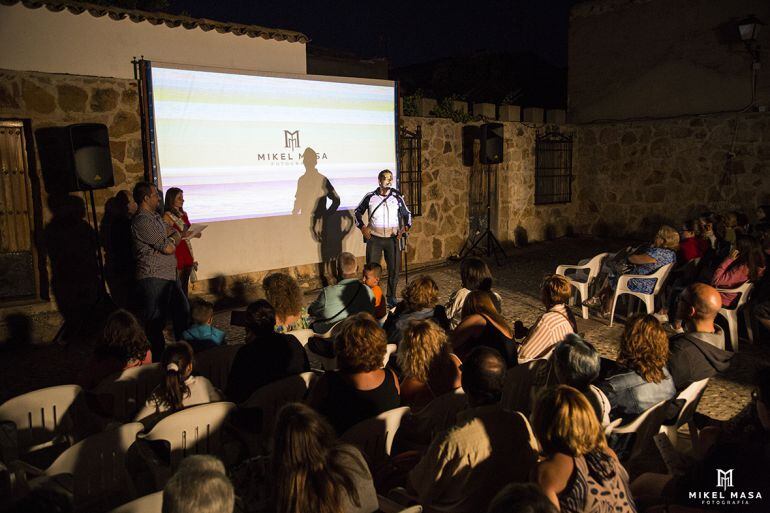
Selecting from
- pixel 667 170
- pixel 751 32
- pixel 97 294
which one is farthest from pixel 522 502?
pixel 667 170

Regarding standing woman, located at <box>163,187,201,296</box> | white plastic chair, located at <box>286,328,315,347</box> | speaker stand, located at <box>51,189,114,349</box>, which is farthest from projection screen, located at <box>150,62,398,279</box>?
white plastic chair, located at <box>286,328,315,347</box>

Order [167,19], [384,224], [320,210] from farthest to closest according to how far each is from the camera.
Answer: [320,210] → [384,224] → [167,19]

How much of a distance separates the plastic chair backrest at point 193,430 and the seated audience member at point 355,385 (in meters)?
0.37

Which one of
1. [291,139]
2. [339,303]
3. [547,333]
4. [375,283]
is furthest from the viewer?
[291,139]

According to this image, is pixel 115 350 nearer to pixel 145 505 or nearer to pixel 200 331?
pixel 200 331

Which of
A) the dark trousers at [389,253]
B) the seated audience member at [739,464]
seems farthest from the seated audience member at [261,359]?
the dark trousers at [389,253]

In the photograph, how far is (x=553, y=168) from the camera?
11398 mm

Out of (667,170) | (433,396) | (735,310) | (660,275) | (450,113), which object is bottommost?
(735,310)

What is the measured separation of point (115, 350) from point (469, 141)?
7.21m

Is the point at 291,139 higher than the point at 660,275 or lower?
higher

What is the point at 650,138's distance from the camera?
10797mm

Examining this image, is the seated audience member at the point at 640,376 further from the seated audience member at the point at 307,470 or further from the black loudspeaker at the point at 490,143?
the black loudspeaker at the point at 490,143

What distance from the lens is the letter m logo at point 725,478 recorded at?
185 centimetres

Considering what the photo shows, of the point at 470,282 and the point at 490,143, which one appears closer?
the point at 470,282
